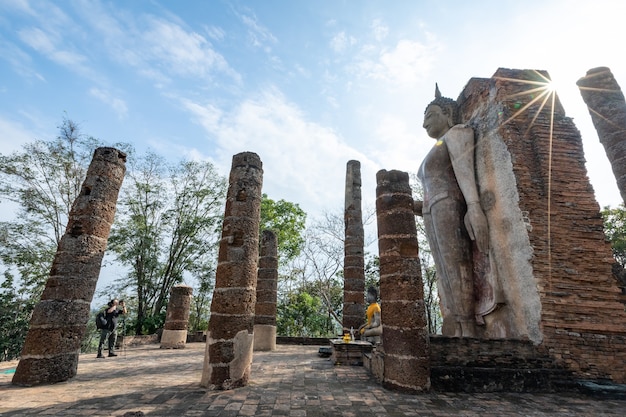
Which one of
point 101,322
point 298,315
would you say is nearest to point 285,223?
point 298,315

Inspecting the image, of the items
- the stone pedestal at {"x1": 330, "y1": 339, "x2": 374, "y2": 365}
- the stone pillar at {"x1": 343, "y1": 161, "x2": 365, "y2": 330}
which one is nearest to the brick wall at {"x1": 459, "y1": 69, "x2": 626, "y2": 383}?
the stone pedestal at {"x1": 330, "y1": 339, "x2": 374, "y2": 365}

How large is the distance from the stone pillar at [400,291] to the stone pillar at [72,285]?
555cm

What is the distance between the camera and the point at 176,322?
12.1 meters

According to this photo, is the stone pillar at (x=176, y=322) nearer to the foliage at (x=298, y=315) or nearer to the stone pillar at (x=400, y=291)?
the foliage at (x=298, y=315)

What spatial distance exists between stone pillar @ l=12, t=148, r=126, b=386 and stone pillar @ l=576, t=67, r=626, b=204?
38.7ft

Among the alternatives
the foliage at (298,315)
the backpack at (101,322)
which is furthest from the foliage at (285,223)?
the backpack at (101,322)

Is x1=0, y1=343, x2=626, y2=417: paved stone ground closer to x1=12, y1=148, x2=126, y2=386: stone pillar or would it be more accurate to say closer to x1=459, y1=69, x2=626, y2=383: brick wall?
x1=12, y1=148, x2=126, y2=386: stone pillar

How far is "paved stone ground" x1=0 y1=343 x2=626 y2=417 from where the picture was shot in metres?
3.77

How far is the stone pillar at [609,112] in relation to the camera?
7562 millimetres

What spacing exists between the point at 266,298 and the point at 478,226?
306 inches

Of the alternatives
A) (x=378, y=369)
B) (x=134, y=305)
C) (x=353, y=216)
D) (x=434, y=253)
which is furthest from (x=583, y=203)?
(x=134, y=305)

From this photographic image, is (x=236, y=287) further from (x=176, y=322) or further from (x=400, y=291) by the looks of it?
(x=176, y=322)

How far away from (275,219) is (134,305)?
34.6ft

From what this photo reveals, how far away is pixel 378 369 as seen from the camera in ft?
18.6
